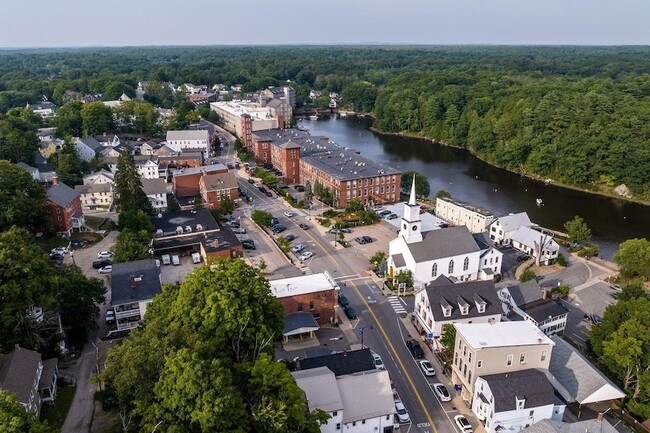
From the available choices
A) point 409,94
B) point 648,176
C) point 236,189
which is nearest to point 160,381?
point 236,189

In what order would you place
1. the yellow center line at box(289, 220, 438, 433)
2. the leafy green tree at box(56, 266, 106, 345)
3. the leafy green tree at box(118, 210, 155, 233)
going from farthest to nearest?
the leafy green tree at box(118, 210, 155, 233)
the leafy green tree at box(56, 266, 106, 345)
the yellow center line at box(289, 220, 438, 433)

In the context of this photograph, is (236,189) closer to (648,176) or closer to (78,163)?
(78,163)

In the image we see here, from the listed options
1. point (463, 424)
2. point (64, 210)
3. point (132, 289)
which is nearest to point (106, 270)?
point (132, 289)

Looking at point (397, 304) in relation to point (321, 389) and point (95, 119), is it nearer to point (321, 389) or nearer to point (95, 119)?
point (321, 389)

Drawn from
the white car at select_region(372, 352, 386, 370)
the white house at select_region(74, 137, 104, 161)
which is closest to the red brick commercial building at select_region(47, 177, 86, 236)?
the white house at select_region(74, 137, 104, 161)

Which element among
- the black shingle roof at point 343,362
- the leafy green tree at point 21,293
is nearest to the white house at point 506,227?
the black shingle roof at point 343,362

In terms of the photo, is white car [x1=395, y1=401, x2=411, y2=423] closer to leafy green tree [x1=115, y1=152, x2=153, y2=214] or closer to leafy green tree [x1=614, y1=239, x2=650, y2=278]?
leafy green tree [x1=614, y1=239, x2=650, y2=278]
